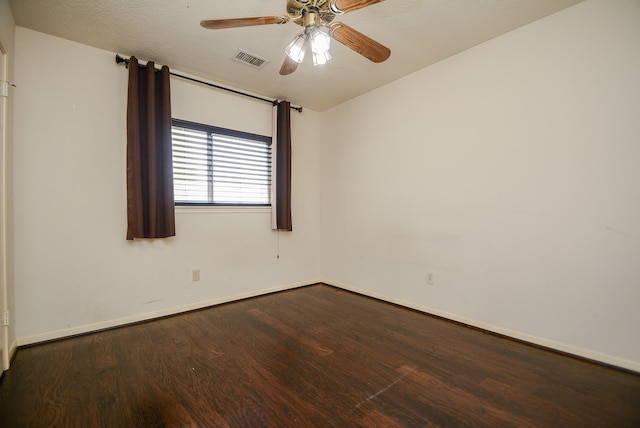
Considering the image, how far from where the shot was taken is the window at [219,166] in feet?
9.82

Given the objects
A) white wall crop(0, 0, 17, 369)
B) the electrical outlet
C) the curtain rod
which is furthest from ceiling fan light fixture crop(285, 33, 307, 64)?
the electrical outlet

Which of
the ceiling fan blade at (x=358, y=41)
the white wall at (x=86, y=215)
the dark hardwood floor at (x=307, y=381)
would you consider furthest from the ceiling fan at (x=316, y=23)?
the dark hardwood floor at (x=307, y=381)

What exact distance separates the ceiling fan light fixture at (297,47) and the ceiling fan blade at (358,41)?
0.19 meters

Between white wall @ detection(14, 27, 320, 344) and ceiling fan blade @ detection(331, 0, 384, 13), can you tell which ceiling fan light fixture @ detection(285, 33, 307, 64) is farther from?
white wall @ detection(14, 27, 320, 344)

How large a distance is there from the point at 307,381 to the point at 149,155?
238 centimetres

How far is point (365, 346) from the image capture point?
2.19m

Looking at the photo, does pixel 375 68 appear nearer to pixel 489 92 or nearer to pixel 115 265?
pixel 489 92

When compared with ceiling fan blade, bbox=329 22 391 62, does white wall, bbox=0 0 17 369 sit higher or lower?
lower

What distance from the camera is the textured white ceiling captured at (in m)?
2.01

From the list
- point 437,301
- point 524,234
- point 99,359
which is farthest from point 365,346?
point 99,359

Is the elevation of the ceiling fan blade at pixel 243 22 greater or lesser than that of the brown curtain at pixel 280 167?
greater

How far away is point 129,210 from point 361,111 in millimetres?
2845

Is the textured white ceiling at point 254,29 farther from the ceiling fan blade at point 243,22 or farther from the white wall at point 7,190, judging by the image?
the ceiling fan blade at point 243,22

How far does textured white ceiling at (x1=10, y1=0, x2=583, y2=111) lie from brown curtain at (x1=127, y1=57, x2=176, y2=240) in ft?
0.97
